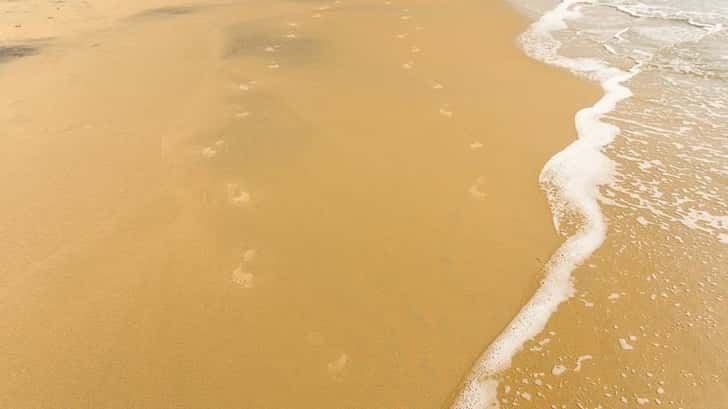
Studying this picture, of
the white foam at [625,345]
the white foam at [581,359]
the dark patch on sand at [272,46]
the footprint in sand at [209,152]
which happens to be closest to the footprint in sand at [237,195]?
the footprint in sand at [209,152]

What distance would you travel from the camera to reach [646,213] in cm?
477

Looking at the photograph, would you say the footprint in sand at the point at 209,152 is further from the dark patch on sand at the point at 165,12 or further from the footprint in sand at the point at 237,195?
the dark patch on sand at the point at 165,12

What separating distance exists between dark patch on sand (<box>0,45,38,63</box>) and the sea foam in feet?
31.6

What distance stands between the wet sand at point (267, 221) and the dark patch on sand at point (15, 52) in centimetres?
52

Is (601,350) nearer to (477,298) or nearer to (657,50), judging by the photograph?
(477,298)

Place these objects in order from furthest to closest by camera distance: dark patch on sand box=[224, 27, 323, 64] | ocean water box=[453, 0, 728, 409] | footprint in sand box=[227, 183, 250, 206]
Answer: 1. dark patch on sand box=[224, 27, 323, 64]
2. footprint in sand box=[227, 183, 250, 206]
3. ocean water box=[453, 0, 728, 409]

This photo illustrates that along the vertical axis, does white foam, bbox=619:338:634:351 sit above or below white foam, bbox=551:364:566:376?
above

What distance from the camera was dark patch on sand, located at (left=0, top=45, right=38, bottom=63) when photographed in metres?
8.57

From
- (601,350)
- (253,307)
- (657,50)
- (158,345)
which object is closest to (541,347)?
(601,350)

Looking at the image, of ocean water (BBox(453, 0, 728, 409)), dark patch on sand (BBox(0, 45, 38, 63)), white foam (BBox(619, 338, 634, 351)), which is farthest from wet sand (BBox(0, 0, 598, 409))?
white foam (BBox(619, 338, 634, 351))

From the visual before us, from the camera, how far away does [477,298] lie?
3.84 metres

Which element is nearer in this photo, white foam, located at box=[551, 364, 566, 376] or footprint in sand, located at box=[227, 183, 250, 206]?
white foam, located at box=[551, 364, 566, 376]

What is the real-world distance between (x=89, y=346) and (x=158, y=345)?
53 centimetres

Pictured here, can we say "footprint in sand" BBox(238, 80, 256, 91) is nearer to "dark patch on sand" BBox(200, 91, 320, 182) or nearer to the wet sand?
the wet sand
